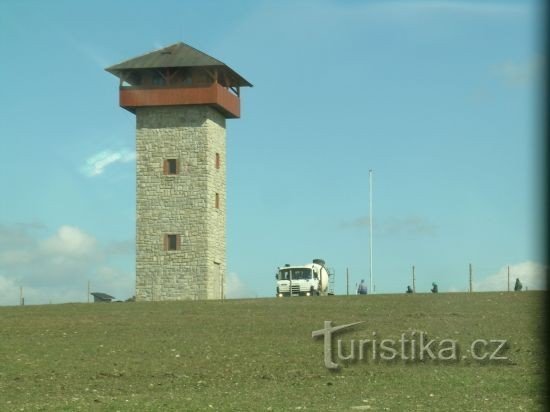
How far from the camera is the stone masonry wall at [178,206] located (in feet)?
225

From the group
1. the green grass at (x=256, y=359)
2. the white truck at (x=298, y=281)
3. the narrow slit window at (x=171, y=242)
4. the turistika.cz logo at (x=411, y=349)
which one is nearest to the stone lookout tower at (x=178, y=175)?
the narrow slit window at (x=171, y=242)

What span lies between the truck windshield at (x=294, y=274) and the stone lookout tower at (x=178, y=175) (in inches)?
176

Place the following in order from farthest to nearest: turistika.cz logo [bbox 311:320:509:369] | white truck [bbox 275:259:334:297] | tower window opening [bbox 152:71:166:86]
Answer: tower window opening [bbox 152:71:166:86] < white truck [bbox 275:259:334:297] < turistika.cz logo [bbox 311:320:509:369]

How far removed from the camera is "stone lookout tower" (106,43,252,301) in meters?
68.8

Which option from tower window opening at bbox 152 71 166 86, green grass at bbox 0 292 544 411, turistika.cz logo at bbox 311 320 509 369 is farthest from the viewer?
tower window opening at bbox 152 71 166 86

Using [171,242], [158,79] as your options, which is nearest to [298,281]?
[171,242]

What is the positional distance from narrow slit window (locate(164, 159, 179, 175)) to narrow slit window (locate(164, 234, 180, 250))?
13.0ft

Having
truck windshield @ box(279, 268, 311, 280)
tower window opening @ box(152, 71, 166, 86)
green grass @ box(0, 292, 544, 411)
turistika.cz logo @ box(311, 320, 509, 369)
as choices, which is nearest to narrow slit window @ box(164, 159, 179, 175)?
tower window opening @ box(152, 71, 166, 86)

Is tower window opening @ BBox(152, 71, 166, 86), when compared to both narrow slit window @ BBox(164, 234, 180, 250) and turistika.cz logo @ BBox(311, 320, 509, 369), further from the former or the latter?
turistika.cz logo @ BBox(311, 320, 509, 369)

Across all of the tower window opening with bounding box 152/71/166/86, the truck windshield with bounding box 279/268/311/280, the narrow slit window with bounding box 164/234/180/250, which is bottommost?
the truck windshield with bounding box 279/268/311/280

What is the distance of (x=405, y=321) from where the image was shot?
37375mm

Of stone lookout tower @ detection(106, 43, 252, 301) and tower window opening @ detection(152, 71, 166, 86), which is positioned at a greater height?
tower window opening @ detection(152, 71, 166, 86)

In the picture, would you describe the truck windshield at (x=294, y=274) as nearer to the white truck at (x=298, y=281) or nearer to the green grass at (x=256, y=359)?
the white truck at (x=298, y=281)

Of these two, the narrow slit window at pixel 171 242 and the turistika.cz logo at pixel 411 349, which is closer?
the turistika.cz logo at pixel 411 349
